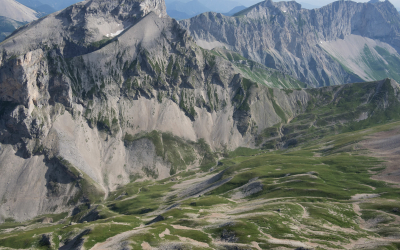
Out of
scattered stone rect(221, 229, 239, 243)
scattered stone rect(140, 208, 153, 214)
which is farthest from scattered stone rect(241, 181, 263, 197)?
scattered stone rect(221, 229, 239, 243)

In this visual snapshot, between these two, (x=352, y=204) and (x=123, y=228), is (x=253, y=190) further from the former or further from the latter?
(x=123, y=228)

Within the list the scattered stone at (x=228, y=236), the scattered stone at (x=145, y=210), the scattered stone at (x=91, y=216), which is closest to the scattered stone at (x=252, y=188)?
the scattered stone at (x=145, y=210)

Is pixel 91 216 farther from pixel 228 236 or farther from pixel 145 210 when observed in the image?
pixel 228 236

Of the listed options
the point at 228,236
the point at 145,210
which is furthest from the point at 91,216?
the point at 228,236

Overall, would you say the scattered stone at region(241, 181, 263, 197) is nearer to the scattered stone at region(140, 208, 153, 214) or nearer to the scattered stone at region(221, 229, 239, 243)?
the scattered stone at region(140, 208, 153, 214)

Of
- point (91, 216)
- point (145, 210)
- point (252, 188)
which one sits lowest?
point (145, 210)

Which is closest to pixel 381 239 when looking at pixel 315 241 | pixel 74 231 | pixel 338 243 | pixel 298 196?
pixel 338 243

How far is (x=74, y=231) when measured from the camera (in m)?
102

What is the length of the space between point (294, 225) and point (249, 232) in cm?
1507

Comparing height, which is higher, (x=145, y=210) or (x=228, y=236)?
(x=228, y=236)

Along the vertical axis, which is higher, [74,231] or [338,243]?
[74,231]

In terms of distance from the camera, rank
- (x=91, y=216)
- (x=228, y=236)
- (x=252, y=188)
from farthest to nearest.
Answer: (x=91, y=216) < (x=252, y=188) < (x=228, y=236)

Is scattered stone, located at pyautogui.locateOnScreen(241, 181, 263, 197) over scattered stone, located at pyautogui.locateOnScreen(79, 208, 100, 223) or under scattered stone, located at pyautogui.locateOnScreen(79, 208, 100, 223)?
over

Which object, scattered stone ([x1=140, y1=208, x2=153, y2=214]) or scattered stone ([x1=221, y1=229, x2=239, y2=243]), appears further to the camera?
scattered stone ([x1=140, y1=208, x2=153, y2=214])
